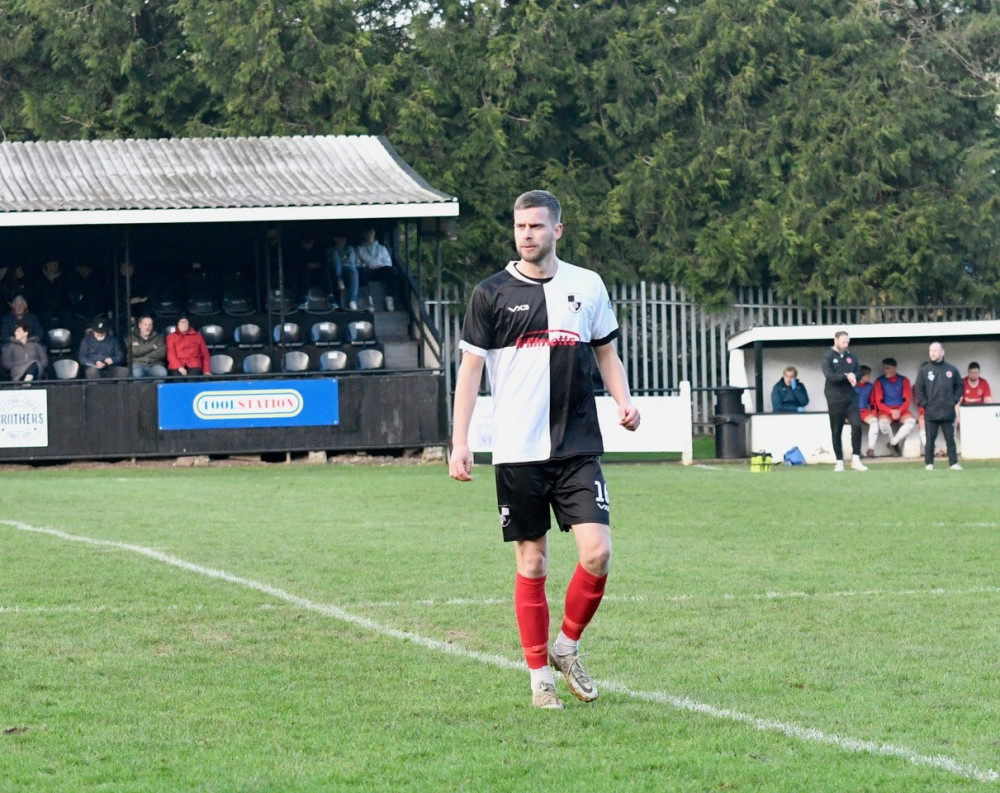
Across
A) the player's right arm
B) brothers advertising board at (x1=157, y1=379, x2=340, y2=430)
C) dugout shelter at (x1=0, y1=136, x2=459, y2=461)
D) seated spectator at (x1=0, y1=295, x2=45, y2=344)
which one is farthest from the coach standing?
the player's right arm

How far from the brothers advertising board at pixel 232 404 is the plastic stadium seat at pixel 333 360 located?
4.33ft

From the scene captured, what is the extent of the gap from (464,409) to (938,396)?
56.8 ft

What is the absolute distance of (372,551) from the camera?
1134 centimetres

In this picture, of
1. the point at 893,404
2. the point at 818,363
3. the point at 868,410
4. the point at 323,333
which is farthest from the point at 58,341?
the point at 893,404

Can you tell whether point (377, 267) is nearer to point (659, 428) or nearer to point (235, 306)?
point (235, 306)

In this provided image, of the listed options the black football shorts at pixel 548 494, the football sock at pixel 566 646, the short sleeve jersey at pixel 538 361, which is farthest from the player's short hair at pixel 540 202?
the football sock at pixel 566 646

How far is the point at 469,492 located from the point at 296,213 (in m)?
9.21

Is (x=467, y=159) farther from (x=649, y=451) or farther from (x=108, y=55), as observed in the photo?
(x=649, y=451)

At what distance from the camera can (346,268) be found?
28.4 metres

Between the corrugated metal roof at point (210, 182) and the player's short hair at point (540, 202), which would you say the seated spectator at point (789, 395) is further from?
the player's short hair at point (540, 202)

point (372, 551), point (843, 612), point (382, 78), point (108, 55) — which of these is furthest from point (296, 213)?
point (843, 612)

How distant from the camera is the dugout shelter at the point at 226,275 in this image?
80.3 ft

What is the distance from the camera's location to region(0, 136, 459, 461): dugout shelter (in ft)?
80.3

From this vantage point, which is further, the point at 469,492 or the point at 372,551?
the point at 469,492
